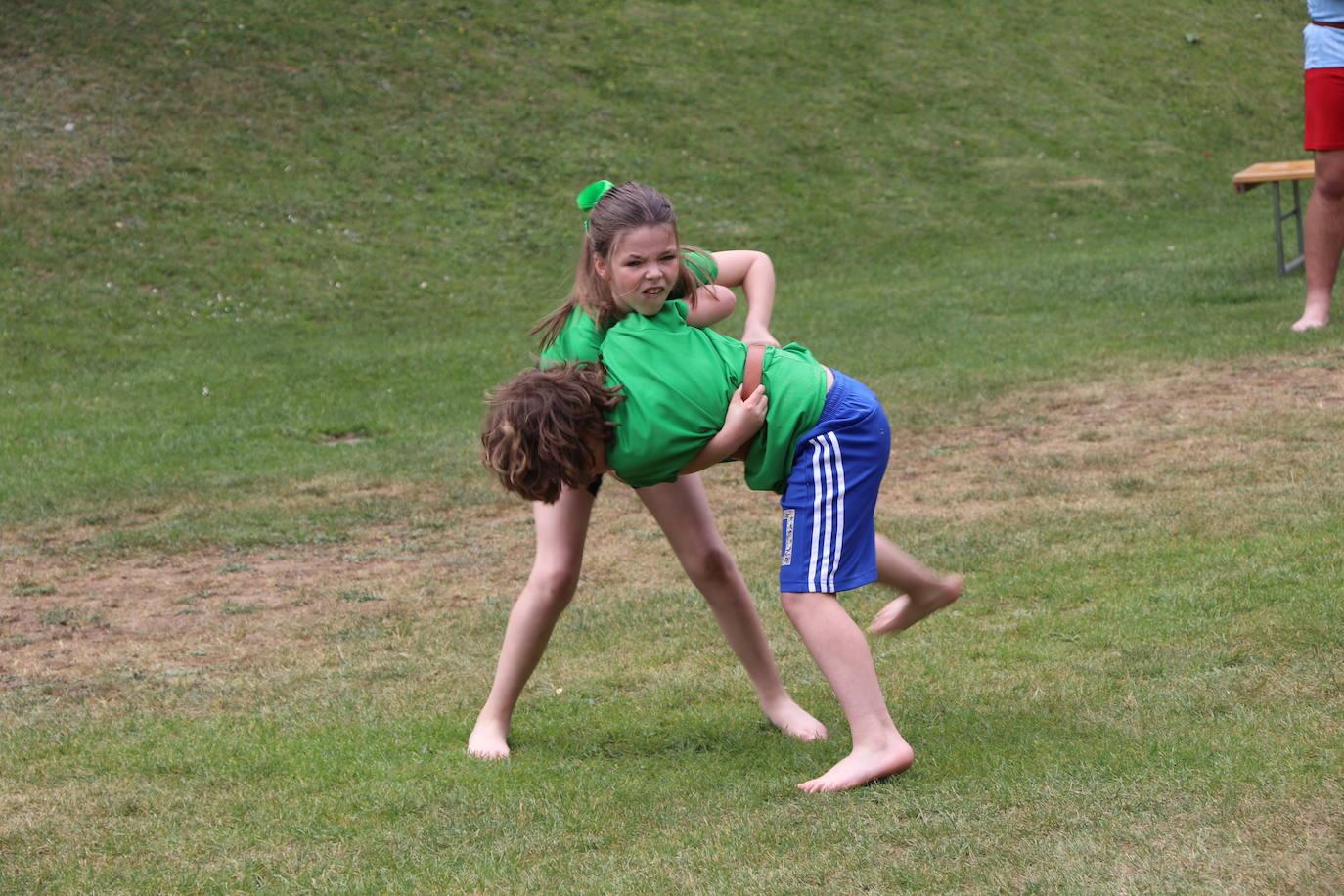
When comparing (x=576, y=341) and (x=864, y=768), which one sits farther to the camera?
(x=576, y=341)

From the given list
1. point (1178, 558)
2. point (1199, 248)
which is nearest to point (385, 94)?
point (1199, 248)

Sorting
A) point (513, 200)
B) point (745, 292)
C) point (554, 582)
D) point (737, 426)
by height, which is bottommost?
point (513, 200)

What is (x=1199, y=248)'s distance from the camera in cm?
1345

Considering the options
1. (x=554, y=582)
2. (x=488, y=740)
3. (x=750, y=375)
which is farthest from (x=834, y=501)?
(x=488, y=740)

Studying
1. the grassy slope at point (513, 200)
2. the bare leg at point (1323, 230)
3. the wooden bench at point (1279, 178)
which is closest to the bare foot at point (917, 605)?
the grassy slope at point (513, 200)

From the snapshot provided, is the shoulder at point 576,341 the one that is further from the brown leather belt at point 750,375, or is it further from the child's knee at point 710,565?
the child's knee at point 710,565

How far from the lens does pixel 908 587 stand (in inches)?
161

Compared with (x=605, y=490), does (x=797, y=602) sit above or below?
above

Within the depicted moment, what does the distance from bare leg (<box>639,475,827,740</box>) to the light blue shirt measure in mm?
6125

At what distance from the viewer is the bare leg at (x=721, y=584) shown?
160 inches

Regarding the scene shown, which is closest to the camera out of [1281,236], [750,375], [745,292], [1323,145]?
[750,375]

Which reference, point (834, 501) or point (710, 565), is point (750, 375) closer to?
point (834, 501)

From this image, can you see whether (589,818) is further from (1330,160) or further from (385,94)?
(385,94)

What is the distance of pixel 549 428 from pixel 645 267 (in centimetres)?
48
